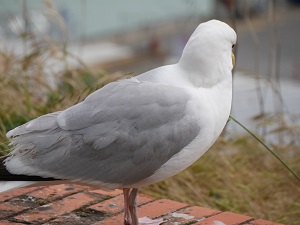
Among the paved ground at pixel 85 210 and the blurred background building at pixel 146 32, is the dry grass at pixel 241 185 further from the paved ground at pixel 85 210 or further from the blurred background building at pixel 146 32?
the blurred background building at pixel 146 32

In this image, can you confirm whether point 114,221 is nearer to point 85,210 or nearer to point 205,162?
point 85,210

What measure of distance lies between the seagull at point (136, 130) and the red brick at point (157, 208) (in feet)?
1.58

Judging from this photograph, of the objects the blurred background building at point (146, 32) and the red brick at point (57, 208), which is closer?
the red brick at point (57, 208)

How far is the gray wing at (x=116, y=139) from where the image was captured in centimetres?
287

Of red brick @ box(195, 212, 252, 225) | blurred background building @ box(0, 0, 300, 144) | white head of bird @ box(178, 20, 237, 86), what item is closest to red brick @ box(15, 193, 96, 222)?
red brick @ box(195, 212, 252, 225)

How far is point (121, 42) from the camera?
45.0 ft

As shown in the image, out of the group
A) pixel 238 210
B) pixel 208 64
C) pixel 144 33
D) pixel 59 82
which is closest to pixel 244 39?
pixel 144 33

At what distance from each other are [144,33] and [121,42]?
29.4 inches

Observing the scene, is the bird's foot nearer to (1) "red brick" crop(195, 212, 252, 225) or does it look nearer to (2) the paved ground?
(2) the paved ground

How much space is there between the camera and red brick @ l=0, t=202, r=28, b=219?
11.0 ft

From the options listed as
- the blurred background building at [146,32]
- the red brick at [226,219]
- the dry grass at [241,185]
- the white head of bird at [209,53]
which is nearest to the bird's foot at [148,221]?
the red brick at [226,219]

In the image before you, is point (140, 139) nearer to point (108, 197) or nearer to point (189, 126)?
point (189, 126)

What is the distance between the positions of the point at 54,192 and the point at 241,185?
112cm

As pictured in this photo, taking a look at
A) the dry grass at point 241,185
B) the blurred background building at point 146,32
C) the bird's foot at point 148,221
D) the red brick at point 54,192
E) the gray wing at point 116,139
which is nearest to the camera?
the gray wing at point 116,139
